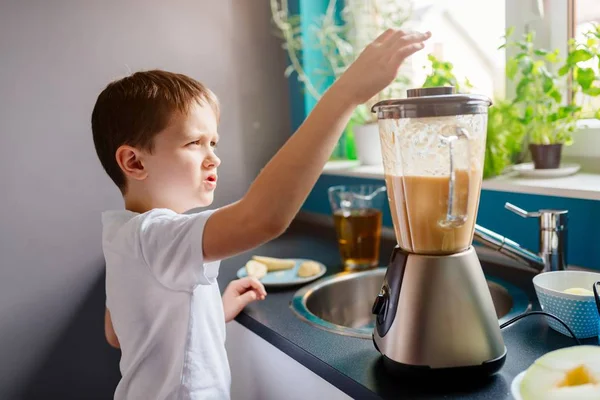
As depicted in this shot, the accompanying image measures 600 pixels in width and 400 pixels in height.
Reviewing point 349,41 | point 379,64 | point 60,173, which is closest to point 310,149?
point 379,64

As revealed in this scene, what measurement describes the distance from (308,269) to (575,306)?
581 mm

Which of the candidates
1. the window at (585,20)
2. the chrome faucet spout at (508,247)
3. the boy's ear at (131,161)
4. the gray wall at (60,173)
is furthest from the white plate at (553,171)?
the gray wall at (60,173)

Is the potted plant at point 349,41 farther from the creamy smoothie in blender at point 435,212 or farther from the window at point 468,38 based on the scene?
the creamy smoothie in blender at point 435,212

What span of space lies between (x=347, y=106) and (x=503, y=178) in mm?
691

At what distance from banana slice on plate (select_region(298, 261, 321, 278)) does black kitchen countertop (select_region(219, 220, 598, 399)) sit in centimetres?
3

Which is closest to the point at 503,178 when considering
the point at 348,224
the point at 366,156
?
the point at 348,224

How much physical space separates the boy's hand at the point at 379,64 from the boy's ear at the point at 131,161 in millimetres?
367

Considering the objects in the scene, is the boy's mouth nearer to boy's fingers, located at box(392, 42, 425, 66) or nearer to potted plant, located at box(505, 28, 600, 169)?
boy's fingers, located at box(392, 42, 425, 66)

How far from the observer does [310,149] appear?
64 cm

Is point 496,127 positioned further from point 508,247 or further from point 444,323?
point 444,323

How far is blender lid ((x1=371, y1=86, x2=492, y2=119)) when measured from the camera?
0.70m

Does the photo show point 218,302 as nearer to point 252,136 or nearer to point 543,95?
point 543,95

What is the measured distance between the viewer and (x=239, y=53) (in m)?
1.72

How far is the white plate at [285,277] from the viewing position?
3.88 ft
